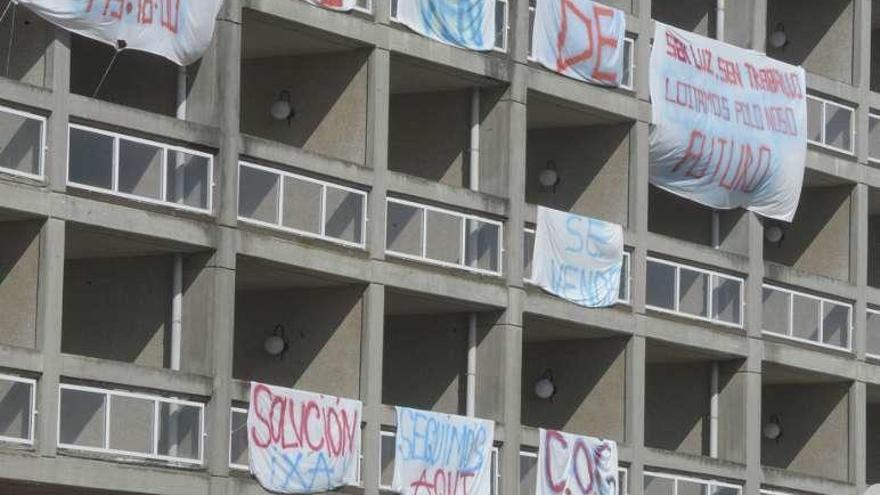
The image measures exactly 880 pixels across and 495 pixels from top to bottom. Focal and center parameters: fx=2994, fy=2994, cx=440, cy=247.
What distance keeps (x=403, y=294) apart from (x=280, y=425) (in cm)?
406

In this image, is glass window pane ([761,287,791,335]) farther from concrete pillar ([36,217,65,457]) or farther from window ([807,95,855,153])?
concrete pillar ([36,217,65,457])

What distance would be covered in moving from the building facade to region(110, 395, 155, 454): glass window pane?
0.04m

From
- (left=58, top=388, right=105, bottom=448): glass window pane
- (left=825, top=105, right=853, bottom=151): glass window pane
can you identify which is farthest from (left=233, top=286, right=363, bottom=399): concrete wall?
(left=825, top=105, right=853, bottom=151): glass window pane

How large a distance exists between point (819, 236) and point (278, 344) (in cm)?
1456

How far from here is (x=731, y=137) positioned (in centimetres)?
5394

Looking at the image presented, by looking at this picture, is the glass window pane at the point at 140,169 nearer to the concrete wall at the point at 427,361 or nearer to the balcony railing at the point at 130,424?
the balcony railing at the point at 130,424

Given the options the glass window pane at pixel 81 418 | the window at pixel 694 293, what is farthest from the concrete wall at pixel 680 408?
the glass window pane at pixel 81 418

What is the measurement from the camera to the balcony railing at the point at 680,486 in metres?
51.7

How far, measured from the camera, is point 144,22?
4259 centimetres

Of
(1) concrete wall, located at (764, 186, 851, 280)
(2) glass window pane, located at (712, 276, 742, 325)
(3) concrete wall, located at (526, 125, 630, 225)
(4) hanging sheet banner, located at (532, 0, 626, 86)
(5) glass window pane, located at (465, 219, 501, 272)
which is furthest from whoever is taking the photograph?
(1) concrete wall, located at (764, 186, 851, 280)

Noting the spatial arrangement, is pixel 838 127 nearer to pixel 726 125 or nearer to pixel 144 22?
pixel 726 125

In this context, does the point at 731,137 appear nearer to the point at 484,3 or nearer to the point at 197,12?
the point at 484,3

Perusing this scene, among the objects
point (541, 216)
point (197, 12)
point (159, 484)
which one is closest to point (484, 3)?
point (541, 216)

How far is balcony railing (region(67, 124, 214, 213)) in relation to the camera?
1646 inches
